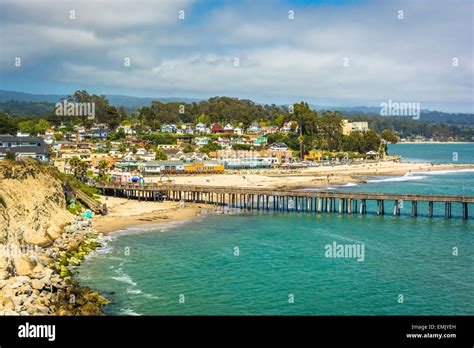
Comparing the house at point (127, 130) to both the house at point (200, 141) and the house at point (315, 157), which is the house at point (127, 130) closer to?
the house at point (200, 141)

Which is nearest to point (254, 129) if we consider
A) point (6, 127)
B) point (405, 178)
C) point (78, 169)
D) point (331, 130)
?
point (331, 130)

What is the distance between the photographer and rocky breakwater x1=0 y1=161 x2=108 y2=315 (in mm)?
29281

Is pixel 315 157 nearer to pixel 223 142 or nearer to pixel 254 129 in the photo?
pixel 223 142

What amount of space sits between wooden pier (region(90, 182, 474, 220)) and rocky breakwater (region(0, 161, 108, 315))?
18575mm

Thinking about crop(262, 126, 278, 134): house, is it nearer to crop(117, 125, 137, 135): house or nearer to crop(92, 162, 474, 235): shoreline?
crop(92, 162, 474, 235): shoreline

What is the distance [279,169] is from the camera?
124m

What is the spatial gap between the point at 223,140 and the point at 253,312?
120m

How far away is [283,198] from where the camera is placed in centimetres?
6769

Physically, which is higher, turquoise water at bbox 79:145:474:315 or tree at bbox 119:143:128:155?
tree at bbox 119:143:128:155

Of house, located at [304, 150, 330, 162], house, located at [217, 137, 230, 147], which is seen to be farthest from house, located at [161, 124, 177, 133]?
house, located at [304, 150, 330, 162]

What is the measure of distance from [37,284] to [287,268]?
17636 mm

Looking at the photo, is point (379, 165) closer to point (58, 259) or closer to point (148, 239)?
point (148, 239)

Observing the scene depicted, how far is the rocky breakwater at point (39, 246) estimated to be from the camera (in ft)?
96.1
